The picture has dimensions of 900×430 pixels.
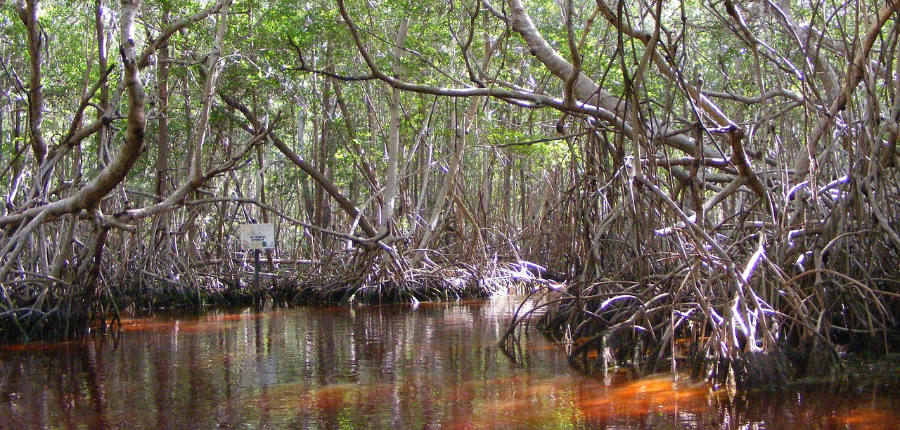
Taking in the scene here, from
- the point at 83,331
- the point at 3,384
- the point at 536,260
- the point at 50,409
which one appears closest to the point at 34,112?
the point at 83,331

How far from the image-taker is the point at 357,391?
5.29m

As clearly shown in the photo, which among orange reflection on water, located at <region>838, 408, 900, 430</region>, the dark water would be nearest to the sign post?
the dark water

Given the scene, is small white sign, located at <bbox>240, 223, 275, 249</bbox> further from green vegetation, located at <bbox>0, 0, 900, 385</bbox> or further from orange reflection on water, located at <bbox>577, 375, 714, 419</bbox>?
orange reflection on water, located at <bbox>577, 375, 714, 419</bbox>

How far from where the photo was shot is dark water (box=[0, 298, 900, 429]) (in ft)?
14.4

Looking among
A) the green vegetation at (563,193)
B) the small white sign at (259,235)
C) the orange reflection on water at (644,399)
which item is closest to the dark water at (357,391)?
the orange reflection on water at (644,399)

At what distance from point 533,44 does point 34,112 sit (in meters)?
4.84

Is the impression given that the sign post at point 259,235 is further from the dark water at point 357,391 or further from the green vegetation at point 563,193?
the dark water at point 357,391

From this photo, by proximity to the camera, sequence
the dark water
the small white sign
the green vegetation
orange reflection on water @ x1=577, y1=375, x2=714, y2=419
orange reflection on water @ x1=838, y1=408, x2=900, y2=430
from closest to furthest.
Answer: orange reflection on water @ x1=838, y1=408, x2=900, y2=430, the dark water, orange reflection on water @ x1=577, y1=375, x2=714, y2=419, the green vegetation, the small white sign

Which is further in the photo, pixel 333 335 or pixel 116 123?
pixel 116 123

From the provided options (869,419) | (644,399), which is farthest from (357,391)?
(869,419)

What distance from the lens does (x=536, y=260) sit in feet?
49.7

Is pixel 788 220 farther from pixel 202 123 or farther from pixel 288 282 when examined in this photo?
pixel 288 282

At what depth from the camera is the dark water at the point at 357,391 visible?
4395mm

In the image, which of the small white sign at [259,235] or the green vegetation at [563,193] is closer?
the green vegetation at [563,193]
